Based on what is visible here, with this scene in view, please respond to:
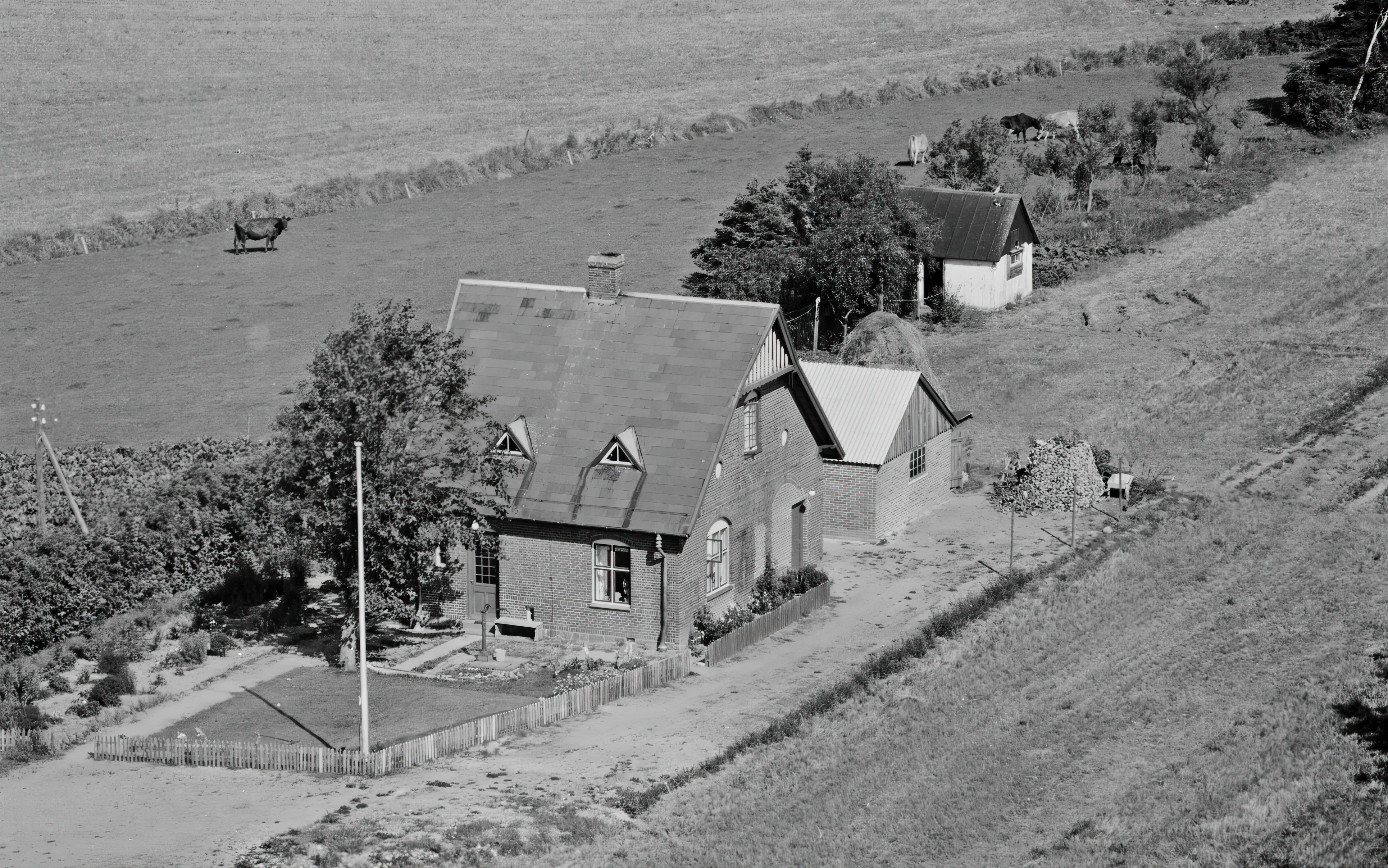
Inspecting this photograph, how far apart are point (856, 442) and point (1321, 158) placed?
166ft

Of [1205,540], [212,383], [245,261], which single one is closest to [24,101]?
[245,261]

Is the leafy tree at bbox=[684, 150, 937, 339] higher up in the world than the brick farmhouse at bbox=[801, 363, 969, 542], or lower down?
higher up

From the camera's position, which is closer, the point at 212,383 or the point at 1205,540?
the point at 1205,540

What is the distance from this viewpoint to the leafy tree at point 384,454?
41969mm

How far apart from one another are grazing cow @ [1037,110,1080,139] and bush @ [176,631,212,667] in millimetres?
60533

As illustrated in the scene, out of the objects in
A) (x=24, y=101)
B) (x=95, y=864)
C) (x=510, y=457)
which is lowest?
(x=95, y=864)

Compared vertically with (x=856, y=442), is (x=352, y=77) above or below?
above

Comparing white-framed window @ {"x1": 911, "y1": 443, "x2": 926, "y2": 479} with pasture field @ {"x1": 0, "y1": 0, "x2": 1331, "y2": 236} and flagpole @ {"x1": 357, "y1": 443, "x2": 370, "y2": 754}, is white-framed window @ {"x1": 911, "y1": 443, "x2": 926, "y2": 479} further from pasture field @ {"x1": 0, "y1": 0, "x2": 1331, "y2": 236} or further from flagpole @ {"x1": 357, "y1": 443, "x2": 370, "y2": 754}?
pasture field @ {"x1": 0, "y1": 0, "x2": 1331, "y2": 236}

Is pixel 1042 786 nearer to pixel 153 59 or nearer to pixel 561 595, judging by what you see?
pixel 561 595

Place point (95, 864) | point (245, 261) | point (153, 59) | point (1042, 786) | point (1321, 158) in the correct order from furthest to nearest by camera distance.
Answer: point (153, 59), point (1321, 158), point (245, 261), point (1042, 786), point (95, 864)

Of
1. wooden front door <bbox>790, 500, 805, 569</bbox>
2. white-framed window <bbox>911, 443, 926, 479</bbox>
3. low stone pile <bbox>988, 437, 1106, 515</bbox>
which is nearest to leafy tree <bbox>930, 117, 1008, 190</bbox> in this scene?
low stone pile <bbox>988, 437, 1106, 515</bbox>

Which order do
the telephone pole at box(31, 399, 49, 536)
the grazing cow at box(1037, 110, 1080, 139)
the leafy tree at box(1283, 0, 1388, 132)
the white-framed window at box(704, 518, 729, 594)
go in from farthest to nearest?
the leafy tree at box(1283, 0, 1388, 132) → the grazing cow at box(1037, 110, 1080, 139) → the telephone pole at box(31, 399, 49, 536) → the white-framed window at box(704, 518, 729, 594)

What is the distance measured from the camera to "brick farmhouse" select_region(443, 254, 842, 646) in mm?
45469

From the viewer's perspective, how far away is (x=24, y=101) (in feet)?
328
